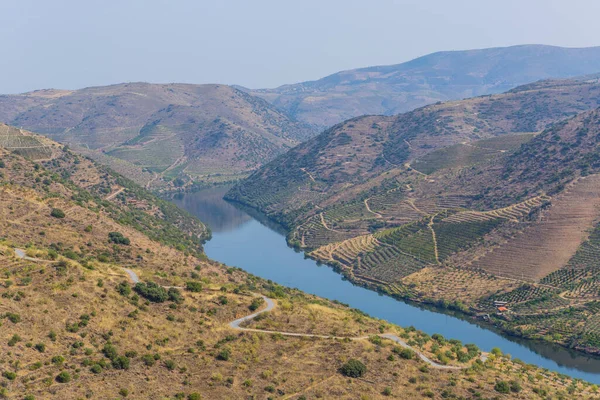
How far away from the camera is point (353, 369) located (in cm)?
4931

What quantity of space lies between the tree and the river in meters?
39.5

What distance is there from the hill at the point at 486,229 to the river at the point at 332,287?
2.35 metres

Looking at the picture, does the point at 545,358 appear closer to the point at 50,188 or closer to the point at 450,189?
the point at 450,189

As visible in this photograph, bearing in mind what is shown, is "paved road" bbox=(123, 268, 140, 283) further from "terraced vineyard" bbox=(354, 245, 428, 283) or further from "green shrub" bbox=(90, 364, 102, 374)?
"terraced vineyard" bbox=(354, 245, 428, 283)

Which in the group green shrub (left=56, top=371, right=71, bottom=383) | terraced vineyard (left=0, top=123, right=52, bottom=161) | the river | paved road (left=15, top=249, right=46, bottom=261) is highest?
terraced vineyard (left=0, top=123, right=52, bottom=161)

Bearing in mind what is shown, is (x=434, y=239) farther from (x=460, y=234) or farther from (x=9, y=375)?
(x=9, y=375)

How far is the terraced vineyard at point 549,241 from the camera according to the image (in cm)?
10288

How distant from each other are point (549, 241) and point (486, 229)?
1295 cm

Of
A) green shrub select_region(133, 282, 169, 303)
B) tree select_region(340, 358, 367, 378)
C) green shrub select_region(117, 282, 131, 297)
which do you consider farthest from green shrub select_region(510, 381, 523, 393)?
green shrub select_region(117, 282, 131, 297)

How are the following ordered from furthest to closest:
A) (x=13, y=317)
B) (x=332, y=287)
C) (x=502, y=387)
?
(x=332, y=287) → (x=502, y=387) → (x=13, y=317)

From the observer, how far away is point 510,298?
96938 mm

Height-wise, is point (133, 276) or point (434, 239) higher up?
point (133, 276)

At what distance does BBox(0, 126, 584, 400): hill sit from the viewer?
146ft

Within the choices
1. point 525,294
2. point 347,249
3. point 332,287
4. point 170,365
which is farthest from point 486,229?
point 170,365
